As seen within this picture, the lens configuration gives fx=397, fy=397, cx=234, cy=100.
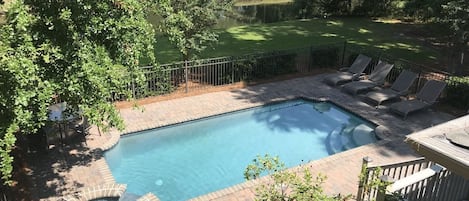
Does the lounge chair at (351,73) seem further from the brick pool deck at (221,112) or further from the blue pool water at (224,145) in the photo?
the blue pool water at (224,145)

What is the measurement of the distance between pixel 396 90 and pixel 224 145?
695 cm

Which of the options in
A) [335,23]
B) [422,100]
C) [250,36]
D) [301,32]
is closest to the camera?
[422,100]

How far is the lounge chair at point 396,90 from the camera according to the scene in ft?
46.0

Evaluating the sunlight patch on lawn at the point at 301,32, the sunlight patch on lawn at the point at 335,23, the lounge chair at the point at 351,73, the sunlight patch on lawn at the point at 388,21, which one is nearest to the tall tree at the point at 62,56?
the lounge chair at the point at 351,73

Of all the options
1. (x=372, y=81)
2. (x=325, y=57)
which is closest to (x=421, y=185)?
(x=372, y=81)

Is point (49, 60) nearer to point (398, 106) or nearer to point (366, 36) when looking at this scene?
point (398, 106)

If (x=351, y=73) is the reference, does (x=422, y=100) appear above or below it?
below

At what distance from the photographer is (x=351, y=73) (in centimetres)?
1636

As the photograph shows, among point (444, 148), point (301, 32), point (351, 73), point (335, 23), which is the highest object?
point (335, 23)

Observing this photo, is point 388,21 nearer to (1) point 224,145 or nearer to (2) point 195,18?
(2) point 195,18

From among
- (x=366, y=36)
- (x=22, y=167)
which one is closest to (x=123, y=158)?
(x=22, y=167)

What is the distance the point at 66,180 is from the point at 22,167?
4.34 ft

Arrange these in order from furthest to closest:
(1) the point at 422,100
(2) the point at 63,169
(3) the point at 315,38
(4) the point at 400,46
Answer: (3) the point at 315,38 < (4) the point at 400,46 < (1) the point at 422,100 < (2) the point at 63,169

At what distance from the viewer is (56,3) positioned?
21.6 ft
